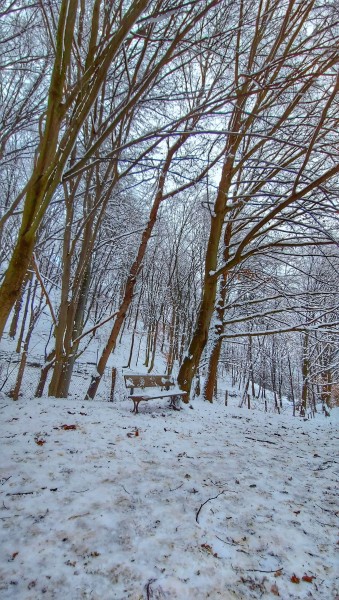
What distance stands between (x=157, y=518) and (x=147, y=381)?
5553mm

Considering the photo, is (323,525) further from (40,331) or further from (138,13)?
(40,331)

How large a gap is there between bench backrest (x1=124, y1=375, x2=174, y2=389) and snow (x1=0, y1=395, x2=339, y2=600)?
325 cm

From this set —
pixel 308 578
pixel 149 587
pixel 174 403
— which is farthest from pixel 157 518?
pixel 174 403

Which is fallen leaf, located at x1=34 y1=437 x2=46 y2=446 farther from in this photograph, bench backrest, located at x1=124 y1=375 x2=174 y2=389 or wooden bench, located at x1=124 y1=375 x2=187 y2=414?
bench backrest, located at x1=124 y1=375 x2=174 y2=389

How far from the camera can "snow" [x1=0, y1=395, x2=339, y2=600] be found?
1.68 meters

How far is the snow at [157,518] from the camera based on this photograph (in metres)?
1.68

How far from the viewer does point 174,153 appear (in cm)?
618

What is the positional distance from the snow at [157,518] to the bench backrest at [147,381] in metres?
3.25

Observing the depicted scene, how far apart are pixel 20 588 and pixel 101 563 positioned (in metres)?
0.43

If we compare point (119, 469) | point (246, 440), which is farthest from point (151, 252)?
point (119, 469)

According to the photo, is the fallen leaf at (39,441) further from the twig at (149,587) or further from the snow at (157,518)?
the twig at (149,587)

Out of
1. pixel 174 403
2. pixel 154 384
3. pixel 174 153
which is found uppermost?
pixel 174 153

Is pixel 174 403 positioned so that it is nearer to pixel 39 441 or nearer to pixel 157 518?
pixel 39 441

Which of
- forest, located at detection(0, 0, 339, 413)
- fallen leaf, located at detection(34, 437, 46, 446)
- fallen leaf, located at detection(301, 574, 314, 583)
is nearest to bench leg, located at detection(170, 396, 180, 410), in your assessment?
forest, located at detection(0, 0, 339, 413)
